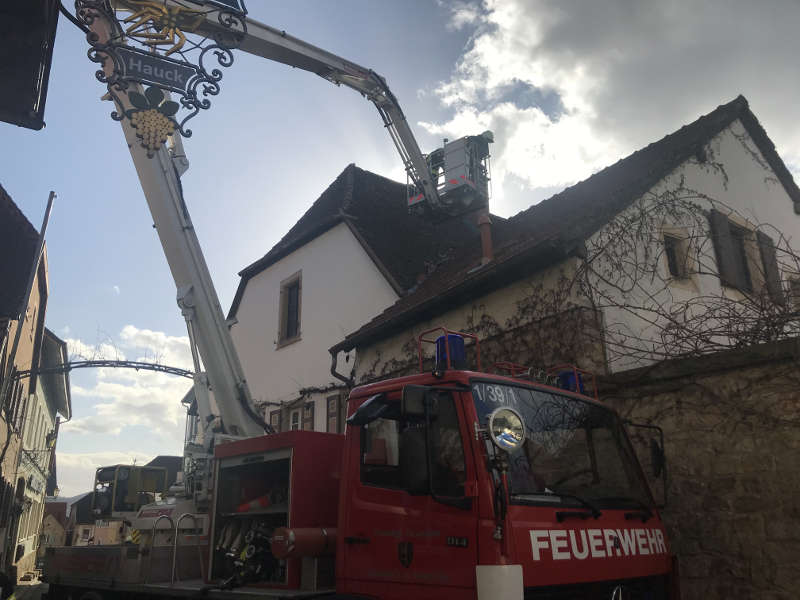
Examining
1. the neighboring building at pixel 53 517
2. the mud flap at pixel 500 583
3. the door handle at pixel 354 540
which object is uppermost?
the neighboring building at pixel 53 517

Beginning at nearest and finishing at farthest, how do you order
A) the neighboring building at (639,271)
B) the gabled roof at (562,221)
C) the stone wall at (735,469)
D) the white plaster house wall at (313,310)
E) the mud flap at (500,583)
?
the mud flap at (500,583), the stone wall at (735,469), the neighboring building at (639,271), the gabled roof at (562,221), the white plaster house wall at (313,310)

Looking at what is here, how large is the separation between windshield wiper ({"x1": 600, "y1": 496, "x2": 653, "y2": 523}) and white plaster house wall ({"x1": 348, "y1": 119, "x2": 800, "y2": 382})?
342cm

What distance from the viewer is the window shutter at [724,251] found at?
408 inches

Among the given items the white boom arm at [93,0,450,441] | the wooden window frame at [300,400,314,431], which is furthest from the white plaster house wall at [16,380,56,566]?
the white boom arm at [93,0,450,441]

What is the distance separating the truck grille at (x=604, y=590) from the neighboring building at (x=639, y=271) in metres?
2.81

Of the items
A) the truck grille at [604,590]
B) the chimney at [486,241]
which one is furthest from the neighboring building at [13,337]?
the truck grille at [604,590]

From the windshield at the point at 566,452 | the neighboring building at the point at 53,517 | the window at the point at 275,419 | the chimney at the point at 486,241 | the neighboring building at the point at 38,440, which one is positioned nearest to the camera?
the windshield at the point at 566,452

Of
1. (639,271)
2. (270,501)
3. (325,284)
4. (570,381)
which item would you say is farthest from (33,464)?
(570,381)

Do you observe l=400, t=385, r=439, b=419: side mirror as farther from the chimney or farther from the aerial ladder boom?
the chimney

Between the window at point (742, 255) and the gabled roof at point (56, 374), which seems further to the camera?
the gabled roof at point (56, 374)

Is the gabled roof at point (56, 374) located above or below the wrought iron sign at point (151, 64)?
above

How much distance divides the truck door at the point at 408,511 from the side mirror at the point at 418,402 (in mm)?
79

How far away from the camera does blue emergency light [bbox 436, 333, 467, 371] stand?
15.1 ft

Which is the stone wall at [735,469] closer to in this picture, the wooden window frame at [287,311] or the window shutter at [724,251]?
the window shutter at [724,251]
